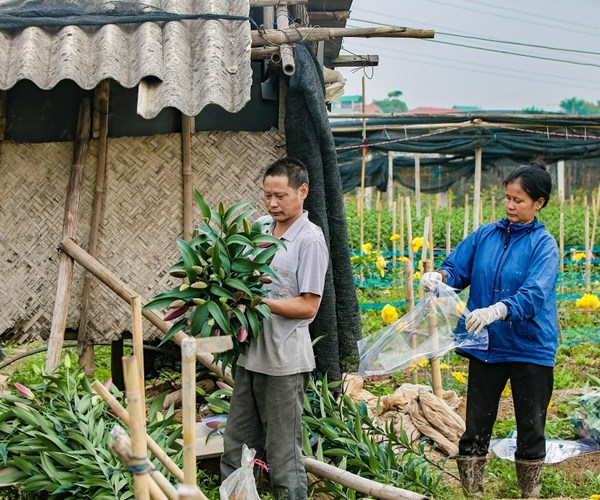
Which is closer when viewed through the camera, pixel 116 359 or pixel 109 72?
pixel 109 72

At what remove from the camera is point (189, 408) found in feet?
7.50

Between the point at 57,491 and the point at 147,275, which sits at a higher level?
the point at 147,275

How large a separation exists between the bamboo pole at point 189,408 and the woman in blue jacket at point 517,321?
2065 mm

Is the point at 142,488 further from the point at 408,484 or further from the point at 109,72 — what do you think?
the point at 109,72

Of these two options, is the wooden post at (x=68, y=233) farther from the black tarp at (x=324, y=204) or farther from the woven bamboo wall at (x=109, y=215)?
the black tarp at (x=324, y=204)

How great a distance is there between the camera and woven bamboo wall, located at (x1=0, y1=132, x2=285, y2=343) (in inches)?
201

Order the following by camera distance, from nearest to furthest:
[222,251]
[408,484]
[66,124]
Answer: [222,251] → [408,484] → [66,124]

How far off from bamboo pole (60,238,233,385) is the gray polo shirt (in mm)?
921

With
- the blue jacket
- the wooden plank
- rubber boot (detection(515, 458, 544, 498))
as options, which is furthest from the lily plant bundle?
the wooden plank

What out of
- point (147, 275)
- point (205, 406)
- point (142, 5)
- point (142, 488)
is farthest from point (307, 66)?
point (142, 488)

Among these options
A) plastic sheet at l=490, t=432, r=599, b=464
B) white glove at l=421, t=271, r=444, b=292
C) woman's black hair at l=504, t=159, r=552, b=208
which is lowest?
plastic sheet at l=490, t=432, r=599, b=464

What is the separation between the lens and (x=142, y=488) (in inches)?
89.4

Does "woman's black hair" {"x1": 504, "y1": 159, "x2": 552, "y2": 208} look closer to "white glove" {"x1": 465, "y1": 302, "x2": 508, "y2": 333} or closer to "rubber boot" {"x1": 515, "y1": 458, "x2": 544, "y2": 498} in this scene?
"white glove" {"x1": 465, "y1": 302, "x2": 508, "y2": 333}

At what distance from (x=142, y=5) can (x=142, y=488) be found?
3.53 meters
